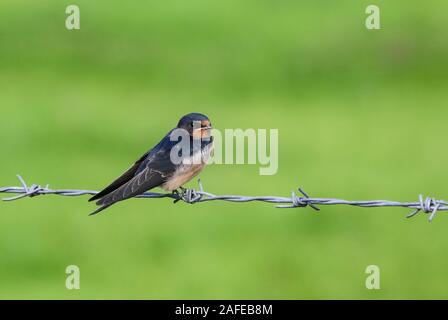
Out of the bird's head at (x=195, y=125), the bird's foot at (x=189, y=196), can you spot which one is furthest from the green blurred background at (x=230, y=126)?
the bird's foot at (x=189, y=196)

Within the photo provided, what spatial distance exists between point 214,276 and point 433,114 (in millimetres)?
5433

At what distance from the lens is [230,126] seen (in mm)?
12828

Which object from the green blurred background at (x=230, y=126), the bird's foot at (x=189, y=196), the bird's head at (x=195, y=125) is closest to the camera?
the bird's foot at (x=189, y=196)

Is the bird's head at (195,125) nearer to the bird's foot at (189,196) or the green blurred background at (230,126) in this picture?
the bird's foot at (189,196)

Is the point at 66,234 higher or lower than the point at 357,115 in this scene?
lower

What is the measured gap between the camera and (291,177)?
37.8ft

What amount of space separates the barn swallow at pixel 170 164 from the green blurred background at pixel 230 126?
2185mm

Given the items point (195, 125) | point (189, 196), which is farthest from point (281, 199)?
point (195, 125)

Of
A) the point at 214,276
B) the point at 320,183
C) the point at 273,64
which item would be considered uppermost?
the point at 273,64

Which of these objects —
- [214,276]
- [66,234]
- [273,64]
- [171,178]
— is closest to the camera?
[171,178]

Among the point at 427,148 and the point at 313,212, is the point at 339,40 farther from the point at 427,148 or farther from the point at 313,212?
the point at 313,212

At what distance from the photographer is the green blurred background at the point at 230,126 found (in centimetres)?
979

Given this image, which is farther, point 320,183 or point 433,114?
point 433,114

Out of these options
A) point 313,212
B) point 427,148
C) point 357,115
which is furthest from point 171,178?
point 357,115
